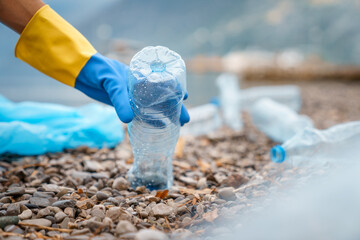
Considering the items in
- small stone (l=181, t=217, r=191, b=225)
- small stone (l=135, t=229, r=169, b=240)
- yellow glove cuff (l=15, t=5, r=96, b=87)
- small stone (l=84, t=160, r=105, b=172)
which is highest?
yellow glove cuff (l=15, t=5, r=96, b=87)

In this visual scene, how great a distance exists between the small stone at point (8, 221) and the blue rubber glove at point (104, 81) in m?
0.48

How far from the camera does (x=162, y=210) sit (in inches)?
36.6

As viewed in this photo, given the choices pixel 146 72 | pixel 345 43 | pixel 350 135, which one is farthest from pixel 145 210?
pixel 345 43

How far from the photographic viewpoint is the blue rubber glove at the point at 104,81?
3.80 ft

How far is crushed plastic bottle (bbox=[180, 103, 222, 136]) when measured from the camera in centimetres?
294

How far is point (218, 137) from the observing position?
2.37m

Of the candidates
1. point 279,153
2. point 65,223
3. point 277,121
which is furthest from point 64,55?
point 277,121

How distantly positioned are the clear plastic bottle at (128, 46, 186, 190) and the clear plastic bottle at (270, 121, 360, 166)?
569 millimetres

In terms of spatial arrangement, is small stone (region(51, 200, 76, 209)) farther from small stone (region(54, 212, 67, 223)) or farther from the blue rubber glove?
the blue rubber glove

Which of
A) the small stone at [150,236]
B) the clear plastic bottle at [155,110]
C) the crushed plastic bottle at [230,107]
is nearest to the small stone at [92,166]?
the clear plastic bottle at [155,110]

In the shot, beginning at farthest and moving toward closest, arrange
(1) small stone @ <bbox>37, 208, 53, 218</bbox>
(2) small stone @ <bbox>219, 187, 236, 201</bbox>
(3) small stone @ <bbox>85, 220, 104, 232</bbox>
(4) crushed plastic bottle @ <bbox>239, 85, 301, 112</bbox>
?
1. (4) crushed plastic bottle @ <bbox>239, 85, 301, 112</bbox>
2. (2) small stone @ <bbox>219, 187, 236, 201</bbox>
3. (1) small stone @ <bbox>37, 208, 53, 218</bbox>
4. (3) small stone @ <bbox>85, 220, 104, 232</bbox>

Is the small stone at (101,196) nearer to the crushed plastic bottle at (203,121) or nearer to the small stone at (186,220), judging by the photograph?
the small stone at (186,220)

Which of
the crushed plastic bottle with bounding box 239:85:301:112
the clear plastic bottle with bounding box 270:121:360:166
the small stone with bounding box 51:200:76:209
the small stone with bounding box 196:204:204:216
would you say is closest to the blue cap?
the clear plastic bottle with bounding box 270:121:360:166

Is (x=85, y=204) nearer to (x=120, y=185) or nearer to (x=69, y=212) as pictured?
(x=69, y=212)
